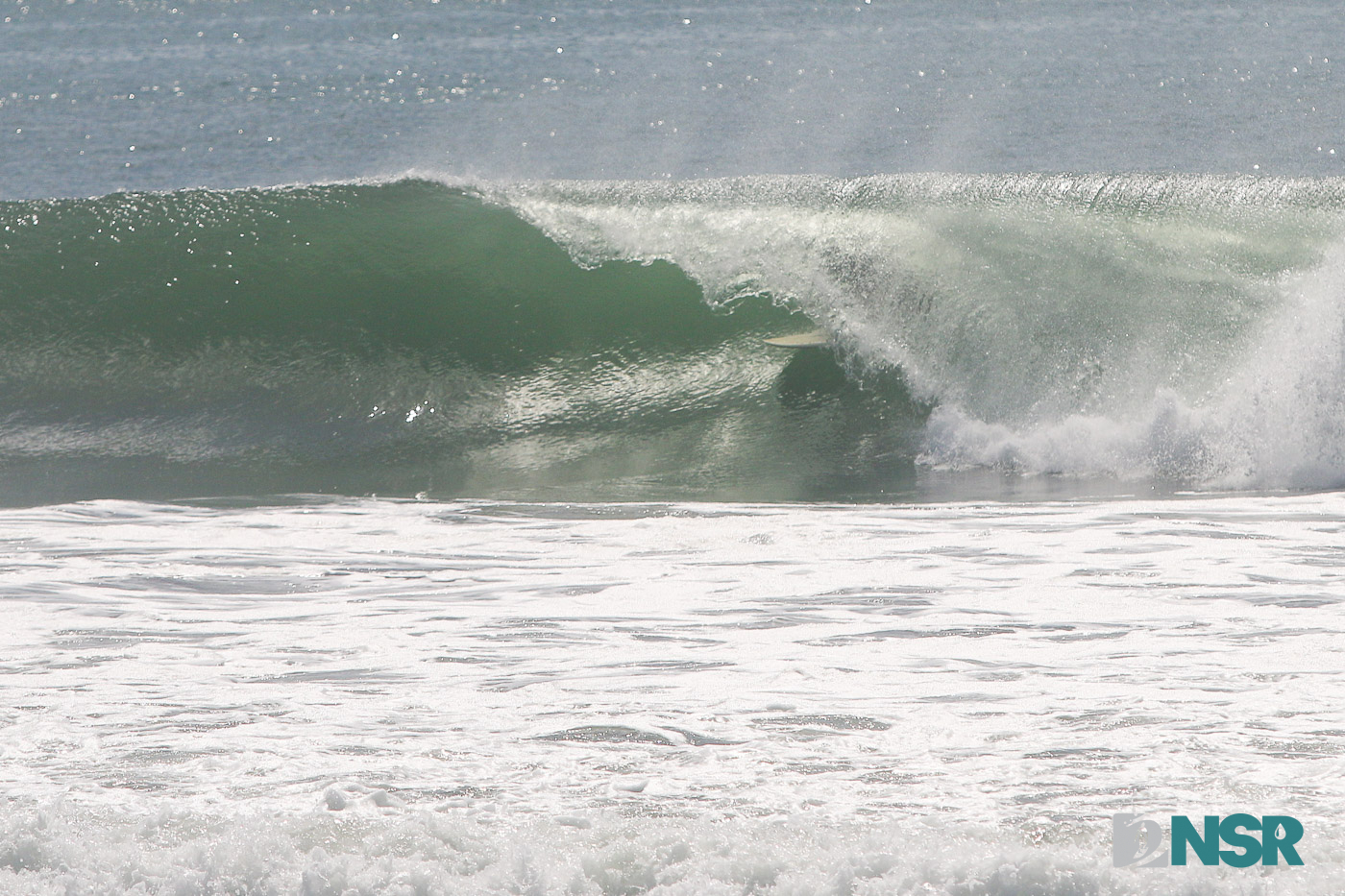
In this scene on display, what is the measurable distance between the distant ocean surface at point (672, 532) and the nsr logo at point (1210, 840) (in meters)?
0.05

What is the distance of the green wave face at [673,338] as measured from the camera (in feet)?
19.7

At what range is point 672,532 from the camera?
491cm

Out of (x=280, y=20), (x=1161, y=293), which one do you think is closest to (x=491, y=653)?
(x=1161, y=293)

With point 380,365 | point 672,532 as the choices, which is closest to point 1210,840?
point 672,532

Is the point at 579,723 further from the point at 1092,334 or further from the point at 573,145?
the point at 573,145

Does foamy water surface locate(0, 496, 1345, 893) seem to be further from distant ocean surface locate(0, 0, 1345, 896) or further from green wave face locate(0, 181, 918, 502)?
green wave face locate(0, 181, 918, 502)

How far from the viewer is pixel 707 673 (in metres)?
3.23

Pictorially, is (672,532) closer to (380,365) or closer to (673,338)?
(673,338)

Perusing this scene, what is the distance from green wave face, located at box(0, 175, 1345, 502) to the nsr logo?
325 centimetres

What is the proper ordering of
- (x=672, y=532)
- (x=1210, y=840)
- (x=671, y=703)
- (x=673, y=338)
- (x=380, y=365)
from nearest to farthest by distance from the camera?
1. (x=1210, y=840)
2. (x=671, y=703)
3. (x=672, y=532)
4. (x=380, y=365)
5. (x=673, y=338)

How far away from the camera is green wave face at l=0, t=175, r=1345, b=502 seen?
19.7 feet

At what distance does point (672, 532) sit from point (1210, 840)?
9.41 feet

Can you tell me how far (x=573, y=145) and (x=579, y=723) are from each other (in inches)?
503

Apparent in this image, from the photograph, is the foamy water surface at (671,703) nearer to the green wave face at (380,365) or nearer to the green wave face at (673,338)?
the green wave face at (673,338)
